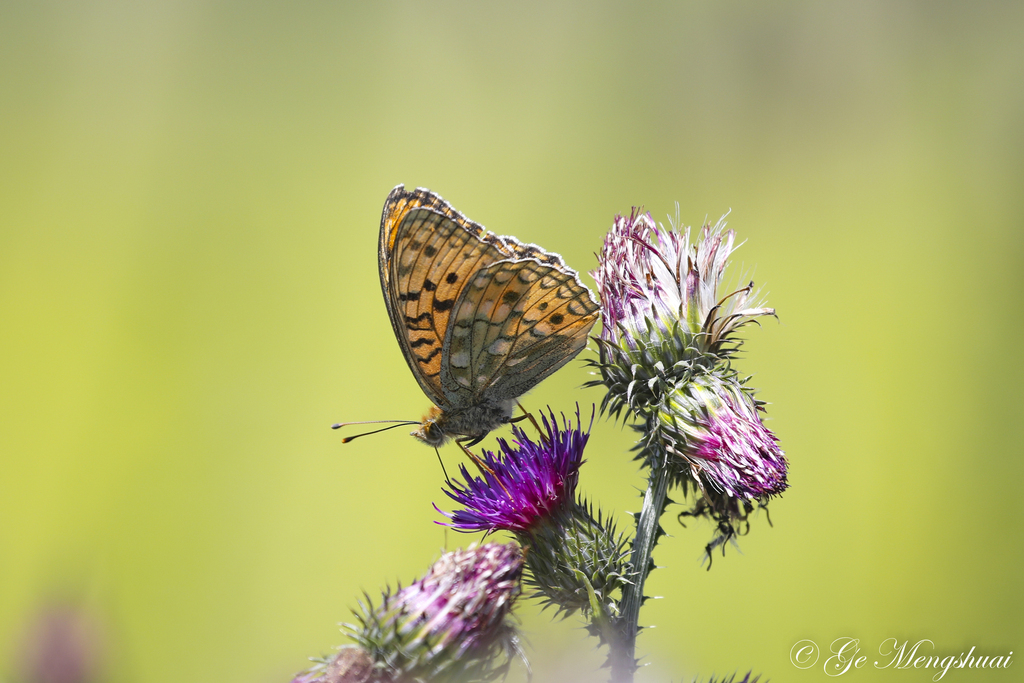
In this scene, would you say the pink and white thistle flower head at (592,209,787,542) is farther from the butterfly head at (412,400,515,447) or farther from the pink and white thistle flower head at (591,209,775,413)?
the butterfly head at (412,400,515,447)

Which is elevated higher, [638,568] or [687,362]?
[687,362]

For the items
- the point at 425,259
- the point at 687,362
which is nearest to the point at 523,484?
the point at 687,362

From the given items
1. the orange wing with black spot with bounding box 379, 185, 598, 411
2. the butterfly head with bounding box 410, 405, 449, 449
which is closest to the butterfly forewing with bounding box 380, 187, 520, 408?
the orange wing with black spot with bounding box 379, 185, 598, 411

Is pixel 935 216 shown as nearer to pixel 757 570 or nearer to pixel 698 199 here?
pixel 698 199

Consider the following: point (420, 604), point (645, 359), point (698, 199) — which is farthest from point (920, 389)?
point (420, 604)

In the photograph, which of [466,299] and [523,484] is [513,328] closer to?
[466,299]

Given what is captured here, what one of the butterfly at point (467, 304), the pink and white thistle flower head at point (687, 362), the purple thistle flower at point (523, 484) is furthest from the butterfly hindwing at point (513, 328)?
the purple thistle flower at point (523, 484)

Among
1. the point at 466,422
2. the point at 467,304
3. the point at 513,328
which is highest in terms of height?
the point at 467,304
